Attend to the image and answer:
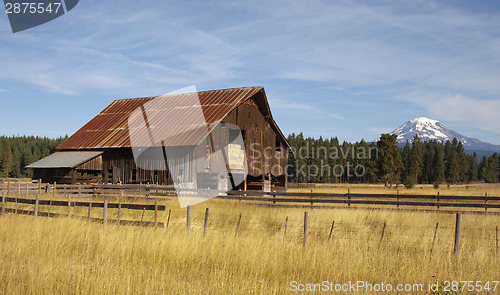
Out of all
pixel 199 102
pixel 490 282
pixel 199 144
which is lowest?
pixel 490 282

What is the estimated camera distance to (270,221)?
1838 centimetres

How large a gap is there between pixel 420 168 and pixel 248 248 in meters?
116

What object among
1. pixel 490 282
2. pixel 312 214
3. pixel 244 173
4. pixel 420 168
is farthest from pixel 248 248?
pixel 420 168

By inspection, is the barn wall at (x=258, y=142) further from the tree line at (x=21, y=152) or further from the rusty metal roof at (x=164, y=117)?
the tree line at (x=21, y=152)

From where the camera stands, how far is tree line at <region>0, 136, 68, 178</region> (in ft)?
389

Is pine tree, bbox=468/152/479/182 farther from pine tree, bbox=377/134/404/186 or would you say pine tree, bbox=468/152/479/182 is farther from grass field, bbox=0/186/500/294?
grass field, bbox=0/186/500/294

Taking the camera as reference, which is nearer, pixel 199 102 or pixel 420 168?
pixel 199 102

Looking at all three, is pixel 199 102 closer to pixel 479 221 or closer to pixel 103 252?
pixel 479 221

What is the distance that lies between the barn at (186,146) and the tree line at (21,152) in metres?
85.7

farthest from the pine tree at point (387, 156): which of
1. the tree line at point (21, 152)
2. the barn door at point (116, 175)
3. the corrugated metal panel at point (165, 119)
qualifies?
the tree line at point (21, 152)

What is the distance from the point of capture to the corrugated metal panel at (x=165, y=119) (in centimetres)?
Answer: 3250

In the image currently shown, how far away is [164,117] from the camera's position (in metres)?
36.2

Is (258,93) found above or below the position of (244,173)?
above

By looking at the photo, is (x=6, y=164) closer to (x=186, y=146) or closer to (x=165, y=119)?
(x=165, y=119)
